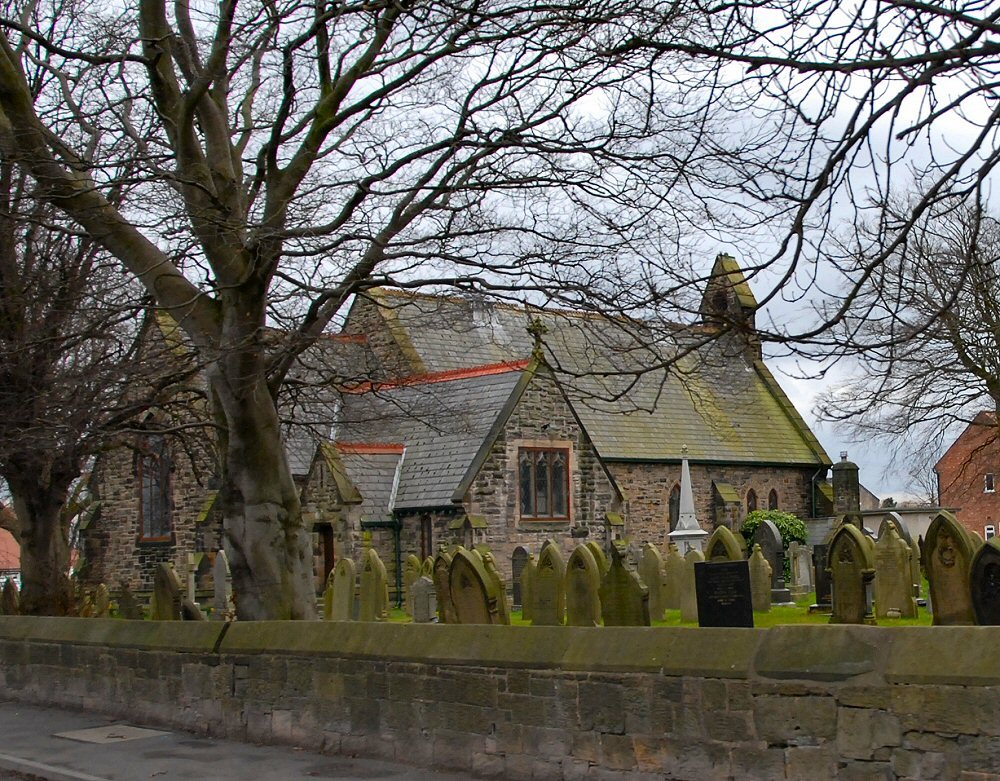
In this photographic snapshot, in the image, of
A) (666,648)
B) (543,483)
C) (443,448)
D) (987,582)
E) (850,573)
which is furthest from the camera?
(443,448)

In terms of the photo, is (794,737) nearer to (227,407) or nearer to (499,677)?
(499,677)

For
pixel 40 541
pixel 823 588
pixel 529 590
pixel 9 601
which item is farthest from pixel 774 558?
pixel 9 601

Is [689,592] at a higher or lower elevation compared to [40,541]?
lower

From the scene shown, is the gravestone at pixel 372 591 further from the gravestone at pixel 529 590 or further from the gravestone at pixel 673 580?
the gravestone at pixel 673 580

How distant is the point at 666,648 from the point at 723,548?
9.83 metres

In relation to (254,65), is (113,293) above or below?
below

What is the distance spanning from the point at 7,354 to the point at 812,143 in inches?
475

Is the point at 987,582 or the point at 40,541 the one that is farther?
the point at 40,541

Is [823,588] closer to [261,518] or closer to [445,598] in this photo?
[445,598]

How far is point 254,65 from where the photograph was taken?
15148 millimetres

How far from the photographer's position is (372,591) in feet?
71.1

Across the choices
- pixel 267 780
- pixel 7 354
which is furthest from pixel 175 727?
pixel 7 354

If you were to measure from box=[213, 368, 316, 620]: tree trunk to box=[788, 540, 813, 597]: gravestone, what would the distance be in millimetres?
12935

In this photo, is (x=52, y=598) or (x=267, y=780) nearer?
(x=267, y=780)
